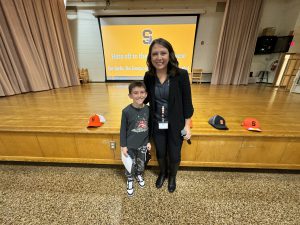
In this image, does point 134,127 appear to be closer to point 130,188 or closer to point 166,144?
point 166,144

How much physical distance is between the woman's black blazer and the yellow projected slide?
3844 millimetres

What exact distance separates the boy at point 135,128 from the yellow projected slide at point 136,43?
3.87 meters

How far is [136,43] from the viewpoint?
4.41 meters

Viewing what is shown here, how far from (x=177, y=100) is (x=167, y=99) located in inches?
2.8

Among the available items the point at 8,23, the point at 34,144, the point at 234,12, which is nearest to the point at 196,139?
the point at 34,144

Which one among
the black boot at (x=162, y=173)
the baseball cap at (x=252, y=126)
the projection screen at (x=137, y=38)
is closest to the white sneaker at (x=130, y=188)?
the black boot at (x=162, y=173)

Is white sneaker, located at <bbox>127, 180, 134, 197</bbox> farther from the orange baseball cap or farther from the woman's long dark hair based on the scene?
the woman's long dark hair

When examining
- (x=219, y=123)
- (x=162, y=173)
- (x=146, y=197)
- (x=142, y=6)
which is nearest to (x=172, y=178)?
(x=162, y=173)

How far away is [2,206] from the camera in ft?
3.75

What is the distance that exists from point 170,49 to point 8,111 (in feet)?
7.69

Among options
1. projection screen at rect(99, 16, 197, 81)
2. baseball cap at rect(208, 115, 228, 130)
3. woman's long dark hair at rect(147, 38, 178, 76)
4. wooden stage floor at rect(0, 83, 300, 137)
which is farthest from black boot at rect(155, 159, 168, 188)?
Result: projection screen at rect(99, 16, 197, 81)

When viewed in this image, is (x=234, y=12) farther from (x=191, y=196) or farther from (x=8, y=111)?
(x=8, y=111)

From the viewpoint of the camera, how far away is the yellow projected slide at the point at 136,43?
424 centimetres

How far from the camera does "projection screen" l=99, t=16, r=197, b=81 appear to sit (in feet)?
13.7
